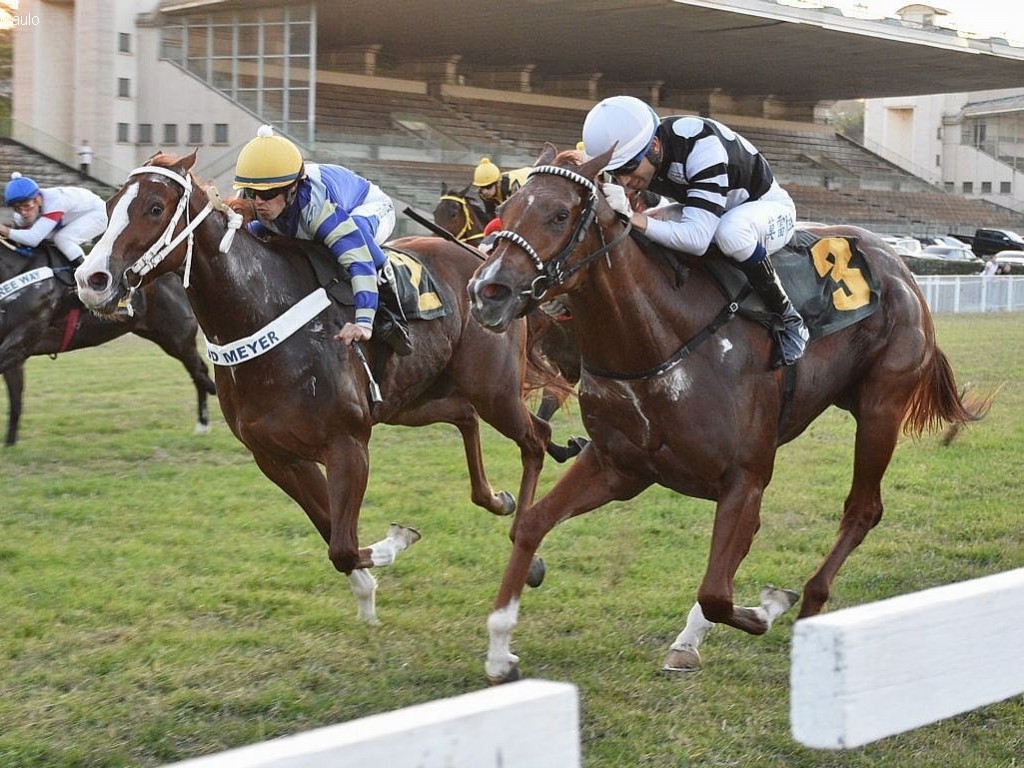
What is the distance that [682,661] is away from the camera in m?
4.77

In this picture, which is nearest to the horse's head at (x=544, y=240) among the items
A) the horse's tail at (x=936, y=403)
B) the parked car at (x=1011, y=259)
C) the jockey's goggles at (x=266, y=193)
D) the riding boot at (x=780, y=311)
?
the riding boot at (x=780, y=311)

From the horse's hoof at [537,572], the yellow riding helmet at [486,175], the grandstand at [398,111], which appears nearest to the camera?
the horse's hoof at [537,572]

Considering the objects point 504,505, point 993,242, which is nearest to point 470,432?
point 504,505

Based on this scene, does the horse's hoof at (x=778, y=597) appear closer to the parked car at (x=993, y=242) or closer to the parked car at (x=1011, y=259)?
the parked car at (x=1011, y=259)

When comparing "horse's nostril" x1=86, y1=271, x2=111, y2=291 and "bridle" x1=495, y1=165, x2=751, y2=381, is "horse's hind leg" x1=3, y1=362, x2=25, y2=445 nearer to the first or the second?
"horse's nostril" x1=86, y1=271, x2=111, y2=291

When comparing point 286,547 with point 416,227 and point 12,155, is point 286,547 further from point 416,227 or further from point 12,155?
point 12,155

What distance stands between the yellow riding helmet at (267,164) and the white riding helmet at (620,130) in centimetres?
127

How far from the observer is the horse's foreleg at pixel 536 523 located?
14.9ft

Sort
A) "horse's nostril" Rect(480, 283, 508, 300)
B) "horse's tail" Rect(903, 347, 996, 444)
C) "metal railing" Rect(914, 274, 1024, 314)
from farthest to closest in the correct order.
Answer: "metal railing" Rect(914, 274, 1024, 314)
"horse's tail" Rect(903, 347, 996, 444)
"horse's nostril" Rect(480, 283, 508, 300)

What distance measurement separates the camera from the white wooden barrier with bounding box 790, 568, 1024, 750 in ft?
6.47

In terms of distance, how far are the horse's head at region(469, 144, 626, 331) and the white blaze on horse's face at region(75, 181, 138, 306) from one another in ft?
4.73

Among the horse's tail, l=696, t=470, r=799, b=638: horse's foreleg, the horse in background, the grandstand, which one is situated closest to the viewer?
l=696, t=470, r=799, b=638: horse's foreleg

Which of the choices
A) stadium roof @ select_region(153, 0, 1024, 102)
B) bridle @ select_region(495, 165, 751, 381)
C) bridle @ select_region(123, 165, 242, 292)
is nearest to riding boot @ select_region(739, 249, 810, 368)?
bridle @ select_region(495, 165, 751, 381)

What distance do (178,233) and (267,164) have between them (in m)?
0.44
